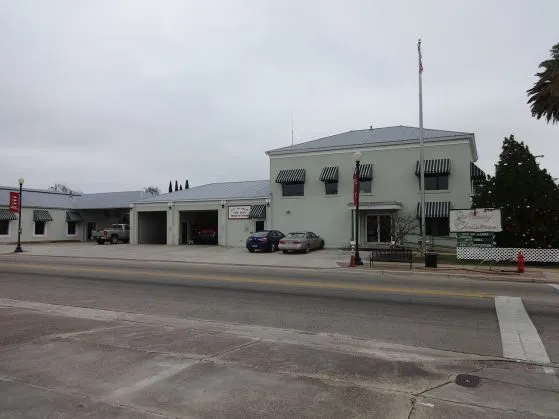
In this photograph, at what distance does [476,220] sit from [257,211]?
19111mm

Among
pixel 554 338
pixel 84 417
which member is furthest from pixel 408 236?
pixel 84 417

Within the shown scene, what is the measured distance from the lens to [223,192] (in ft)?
140

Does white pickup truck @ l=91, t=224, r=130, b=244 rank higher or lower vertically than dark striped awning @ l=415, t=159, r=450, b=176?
lower

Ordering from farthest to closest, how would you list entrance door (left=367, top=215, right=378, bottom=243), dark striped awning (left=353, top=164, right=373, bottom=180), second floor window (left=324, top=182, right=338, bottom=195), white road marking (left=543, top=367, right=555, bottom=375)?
1. second floor window (left=324, top=182, right=338, bottom=195)
2. dark striped awning (left=353, top=164, right=373, bottom=180)
3. entrance door (left=367, top=215, right=378, bottom=243)
4. white road marking (left=543, top=367, right=555, bottom=375)

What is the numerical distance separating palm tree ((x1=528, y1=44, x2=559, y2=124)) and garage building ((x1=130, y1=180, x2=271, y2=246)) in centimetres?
2009

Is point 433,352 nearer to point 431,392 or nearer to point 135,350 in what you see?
point 431,392

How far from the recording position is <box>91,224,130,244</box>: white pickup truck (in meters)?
43.7

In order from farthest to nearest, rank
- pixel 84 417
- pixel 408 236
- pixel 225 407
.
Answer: pixel 408 236 < pixel 225 407 < pixel 84 417

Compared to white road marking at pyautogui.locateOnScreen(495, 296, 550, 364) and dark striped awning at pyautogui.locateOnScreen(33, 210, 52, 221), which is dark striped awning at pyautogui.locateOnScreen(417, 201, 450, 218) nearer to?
white road marking at pyautogui.locateOnScreen(495, 296, 550, 364)

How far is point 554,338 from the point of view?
801cm

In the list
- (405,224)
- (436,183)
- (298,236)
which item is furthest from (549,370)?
(436,183)

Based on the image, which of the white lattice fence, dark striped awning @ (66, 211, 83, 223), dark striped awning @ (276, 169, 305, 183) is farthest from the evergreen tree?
dark striped awning @ (66, 211, 83, 223)

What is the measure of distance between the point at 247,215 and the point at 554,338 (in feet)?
104

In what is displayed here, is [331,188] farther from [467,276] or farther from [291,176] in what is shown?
[467,276]
